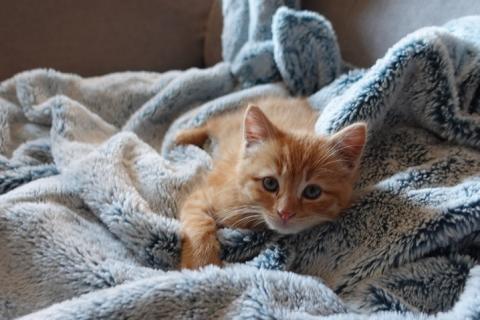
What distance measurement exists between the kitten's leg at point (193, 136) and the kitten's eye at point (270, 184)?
0.36 m

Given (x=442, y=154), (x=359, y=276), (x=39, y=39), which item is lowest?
(x=359, y=276)

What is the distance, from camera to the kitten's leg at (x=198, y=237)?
0.96m

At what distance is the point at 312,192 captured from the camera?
1046 mm

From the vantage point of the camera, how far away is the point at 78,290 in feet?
2.87

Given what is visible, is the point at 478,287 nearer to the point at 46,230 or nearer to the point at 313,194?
the point at 313,194

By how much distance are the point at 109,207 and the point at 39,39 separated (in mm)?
697

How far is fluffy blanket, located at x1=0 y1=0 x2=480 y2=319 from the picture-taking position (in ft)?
2.66

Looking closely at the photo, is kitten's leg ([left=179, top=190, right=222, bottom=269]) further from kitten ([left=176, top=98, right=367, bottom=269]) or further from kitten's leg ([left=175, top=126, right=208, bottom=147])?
kitten's leg ([left=175, top=126, right=208, bottom=147])

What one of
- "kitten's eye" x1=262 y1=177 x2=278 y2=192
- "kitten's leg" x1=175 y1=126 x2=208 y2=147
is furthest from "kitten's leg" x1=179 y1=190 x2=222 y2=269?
"kitten's leg" x1=175 y1=126 x2=208 y2=147

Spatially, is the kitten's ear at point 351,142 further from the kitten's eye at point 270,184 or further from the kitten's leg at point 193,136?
the kitten's leg at point 193,136

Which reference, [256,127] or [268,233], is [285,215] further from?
[256,127]

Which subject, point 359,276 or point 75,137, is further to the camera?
point 75,137

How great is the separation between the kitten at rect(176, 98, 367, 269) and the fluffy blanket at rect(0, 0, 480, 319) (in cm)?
4

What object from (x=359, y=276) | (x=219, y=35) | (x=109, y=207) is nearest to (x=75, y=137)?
(x=109, y=207)
